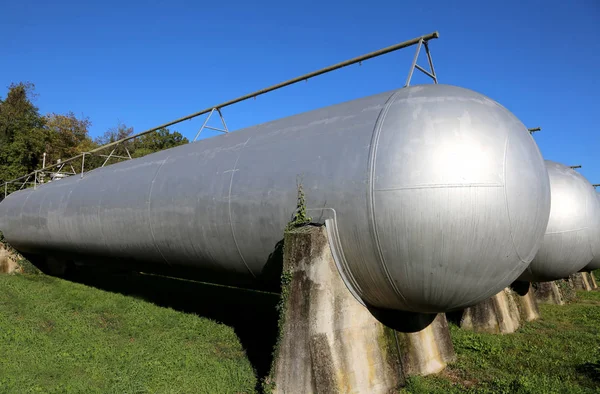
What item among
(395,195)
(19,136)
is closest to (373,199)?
(395,195)

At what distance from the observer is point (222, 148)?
25.0 ft

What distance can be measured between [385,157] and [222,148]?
358 cm

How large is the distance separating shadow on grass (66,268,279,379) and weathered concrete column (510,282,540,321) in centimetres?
625

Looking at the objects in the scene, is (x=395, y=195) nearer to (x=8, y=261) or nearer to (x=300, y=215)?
(x=300, y=215)

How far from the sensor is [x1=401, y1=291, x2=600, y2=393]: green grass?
590 cm

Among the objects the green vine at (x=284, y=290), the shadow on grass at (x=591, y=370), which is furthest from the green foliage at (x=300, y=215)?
the shadow on grass at (x=591, y=370)

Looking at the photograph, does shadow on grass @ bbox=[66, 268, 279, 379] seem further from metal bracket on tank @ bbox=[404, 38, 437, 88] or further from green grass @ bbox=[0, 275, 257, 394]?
metal bracket on tank @ bbox=[404, 38, 437, 88]

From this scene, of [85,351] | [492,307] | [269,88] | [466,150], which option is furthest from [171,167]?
[492,307]

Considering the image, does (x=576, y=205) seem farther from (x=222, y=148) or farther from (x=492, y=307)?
(x=222, y=148)

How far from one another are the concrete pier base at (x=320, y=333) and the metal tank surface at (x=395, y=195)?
0.23 metres

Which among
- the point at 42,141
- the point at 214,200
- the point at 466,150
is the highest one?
the point at 42,141

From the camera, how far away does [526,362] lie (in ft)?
23.9

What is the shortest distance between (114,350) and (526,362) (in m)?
7.07

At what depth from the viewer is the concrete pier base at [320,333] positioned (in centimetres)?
521
